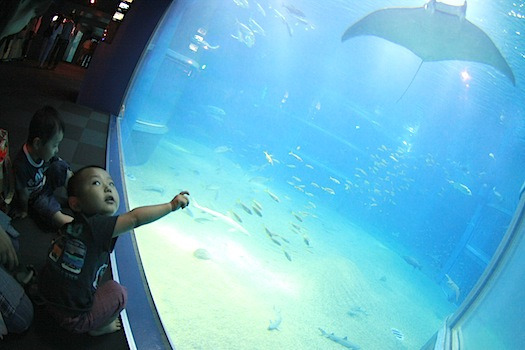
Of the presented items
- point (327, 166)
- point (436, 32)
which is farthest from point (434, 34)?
point (327, 166)

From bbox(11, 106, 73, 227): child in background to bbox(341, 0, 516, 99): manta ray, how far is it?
9.55 m

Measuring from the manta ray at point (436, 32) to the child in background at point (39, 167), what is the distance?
9553 millimetres

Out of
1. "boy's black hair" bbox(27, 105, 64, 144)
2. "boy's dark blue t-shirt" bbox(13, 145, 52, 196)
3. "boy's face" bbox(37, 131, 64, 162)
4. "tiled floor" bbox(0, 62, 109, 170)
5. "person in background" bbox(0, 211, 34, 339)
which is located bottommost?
"tiled floor" bbox(0, 62, 109, 170)

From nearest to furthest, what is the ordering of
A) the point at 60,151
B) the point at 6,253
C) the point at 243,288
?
the point at 6,253, the point at 60,151, the point at 243,288

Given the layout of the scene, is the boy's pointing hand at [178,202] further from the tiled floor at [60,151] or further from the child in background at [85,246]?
the tiled floor at [60,151]

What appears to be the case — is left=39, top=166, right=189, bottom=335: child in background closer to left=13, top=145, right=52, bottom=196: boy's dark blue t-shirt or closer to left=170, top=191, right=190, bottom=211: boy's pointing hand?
left=170, top=191, right=190, bottom=211: boy's pointing hand

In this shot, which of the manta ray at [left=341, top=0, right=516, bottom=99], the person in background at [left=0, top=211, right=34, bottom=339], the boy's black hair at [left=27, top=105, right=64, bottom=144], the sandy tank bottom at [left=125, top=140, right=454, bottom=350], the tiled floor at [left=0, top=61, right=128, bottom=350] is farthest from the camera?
the manta ray at [left=341, top=0, right=516, bottom=99]

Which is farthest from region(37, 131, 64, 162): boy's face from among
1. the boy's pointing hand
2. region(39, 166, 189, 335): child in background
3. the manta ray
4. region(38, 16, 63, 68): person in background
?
region(38, 16, 63, 68): person in background

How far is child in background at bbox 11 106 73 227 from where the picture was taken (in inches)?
81.0

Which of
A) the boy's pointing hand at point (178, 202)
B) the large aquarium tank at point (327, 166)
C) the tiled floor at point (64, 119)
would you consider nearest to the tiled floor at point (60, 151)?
the tiled floor at point (64, 119)

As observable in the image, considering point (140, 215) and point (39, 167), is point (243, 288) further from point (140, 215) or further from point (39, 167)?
point (140, 215)

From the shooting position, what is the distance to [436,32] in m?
10.1

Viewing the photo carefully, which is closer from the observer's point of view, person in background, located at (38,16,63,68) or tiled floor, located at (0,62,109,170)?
tiled floor, located at (0,62,109,170)

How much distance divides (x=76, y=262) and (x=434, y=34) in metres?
11.9
